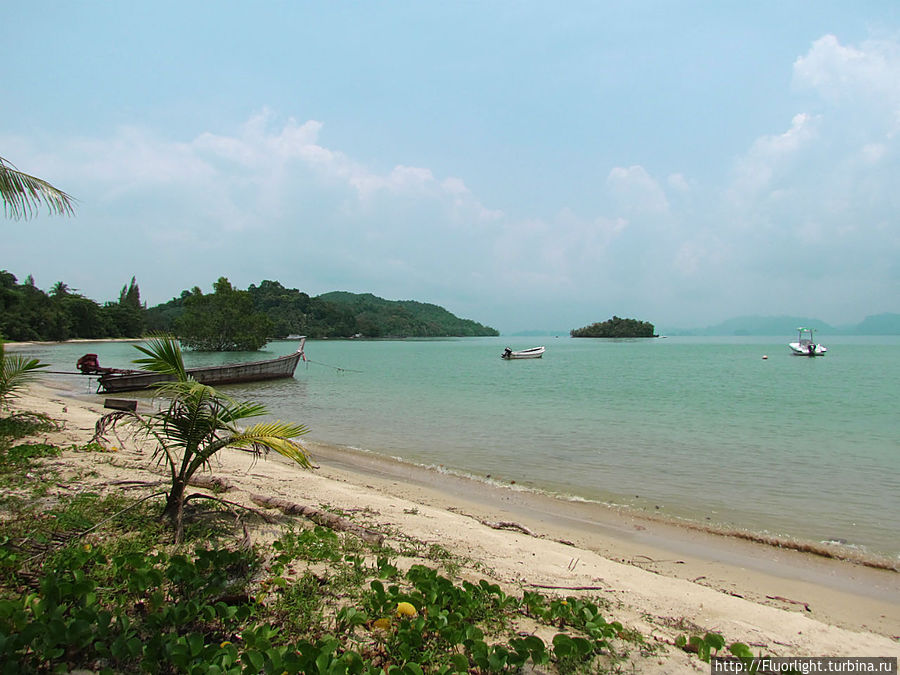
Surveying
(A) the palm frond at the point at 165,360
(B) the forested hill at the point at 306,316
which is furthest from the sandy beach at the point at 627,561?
(B) the forested hill at the point at 306,316

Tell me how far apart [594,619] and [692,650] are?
607 millimetres

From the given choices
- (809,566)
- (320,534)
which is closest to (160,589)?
(320,534)

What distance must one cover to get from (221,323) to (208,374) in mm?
45991

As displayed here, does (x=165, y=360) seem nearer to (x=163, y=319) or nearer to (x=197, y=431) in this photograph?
(x=197, y=431)

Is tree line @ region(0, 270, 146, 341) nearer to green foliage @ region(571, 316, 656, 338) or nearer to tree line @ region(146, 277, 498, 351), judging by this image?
tree line @ region(146, 277, 498, 351)

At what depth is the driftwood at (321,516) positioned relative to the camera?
14.9 feet

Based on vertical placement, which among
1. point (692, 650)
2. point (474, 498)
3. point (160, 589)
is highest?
point (160, 589)

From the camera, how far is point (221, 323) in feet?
215

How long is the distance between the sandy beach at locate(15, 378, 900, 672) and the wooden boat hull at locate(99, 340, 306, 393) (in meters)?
11.7

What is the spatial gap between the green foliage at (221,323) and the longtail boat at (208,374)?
132ft

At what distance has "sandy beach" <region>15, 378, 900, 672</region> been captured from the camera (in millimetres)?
3523

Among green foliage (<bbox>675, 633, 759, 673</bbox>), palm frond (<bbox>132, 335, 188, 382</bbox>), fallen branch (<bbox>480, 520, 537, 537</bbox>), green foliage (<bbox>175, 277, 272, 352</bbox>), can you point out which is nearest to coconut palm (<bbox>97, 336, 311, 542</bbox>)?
palm frond (<bbox>132, 335, 188, 382</bbox>)

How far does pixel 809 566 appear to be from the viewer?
5406mm

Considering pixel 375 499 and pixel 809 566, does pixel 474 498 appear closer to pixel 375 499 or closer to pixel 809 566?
pixel 375 499
